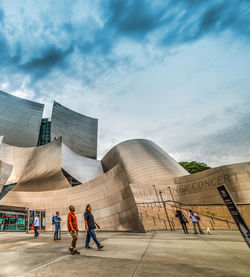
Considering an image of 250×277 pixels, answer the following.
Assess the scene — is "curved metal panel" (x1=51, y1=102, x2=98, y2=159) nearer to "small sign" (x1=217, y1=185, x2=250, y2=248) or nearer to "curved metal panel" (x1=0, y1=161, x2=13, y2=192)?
"curved metal panel" (x1=0, y1=161, x2=13, y2=192)

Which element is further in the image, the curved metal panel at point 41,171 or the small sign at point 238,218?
the curved metal panel at point 41,171

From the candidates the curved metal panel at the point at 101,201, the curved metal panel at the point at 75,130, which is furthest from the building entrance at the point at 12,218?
the curved metal panel at the point at 75,130

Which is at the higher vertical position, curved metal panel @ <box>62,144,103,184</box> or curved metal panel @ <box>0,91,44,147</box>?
curved metal panel @ <box>0,91,44,147</box>

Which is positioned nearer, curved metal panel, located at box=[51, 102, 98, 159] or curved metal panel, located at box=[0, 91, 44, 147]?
curved metal panel, located at box=[0, 91, 44, 147]

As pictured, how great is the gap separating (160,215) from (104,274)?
42.0 feet

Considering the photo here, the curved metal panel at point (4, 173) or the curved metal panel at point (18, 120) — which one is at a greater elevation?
the curved metal panel at point (18, 120)

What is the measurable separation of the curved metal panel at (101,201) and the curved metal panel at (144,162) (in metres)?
10.9

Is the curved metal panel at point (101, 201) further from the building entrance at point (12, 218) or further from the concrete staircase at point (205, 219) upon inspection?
the concrete staircase at point (205, 219)

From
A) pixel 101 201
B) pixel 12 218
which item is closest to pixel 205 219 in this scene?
pixel 101 201

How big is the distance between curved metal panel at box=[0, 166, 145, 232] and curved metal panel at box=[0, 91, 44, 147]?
29.5 meters

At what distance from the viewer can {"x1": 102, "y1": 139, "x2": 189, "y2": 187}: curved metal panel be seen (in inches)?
1085

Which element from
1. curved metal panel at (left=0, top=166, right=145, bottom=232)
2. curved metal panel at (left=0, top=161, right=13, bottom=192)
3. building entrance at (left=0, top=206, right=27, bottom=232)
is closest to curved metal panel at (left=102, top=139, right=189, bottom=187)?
curved metal panel at (left=0, top=166, right=145, bottom=232)

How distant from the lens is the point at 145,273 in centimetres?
245

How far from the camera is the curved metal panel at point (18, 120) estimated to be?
43941 mm
